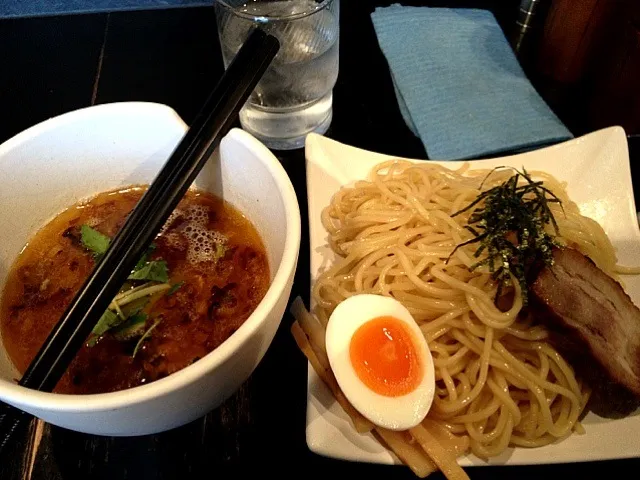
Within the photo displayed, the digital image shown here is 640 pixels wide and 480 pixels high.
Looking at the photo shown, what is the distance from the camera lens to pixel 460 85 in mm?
1688

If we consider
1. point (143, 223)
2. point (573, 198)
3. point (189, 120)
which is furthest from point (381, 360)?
point (189, 120)

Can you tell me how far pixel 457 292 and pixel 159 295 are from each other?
0.67m

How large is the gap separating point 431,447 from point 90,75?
4.99ft

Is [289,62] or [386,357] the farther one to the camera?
[289,62]

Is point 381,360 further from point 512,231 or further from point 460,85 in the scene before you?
point 460,85

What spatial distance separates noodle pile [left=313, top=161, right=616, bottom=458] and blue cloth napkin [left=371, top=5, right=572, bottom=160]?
128 millimetres

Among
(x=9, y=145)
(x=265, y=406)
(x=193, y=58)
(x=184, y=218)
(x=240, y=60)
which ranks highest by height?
(x=240, y=60)

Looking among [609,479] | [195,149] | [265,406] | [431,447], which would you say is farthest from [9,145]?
[609,479]

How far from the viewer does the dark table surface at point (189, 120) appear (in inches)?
36.8

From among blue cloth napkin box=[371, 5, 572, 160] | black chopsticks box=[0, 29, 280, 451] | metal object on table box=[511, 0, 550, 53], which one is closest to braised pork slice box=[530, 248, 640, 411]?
blue cloth napkin box=[371, 5, 572, 160]

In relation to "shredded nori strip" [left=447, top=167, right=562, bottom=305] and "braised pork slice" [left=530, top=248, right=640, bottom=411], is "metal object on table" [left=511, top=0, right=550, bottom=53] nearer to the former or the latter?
"shredded nori strip" [left=447, top=167, right=562, bottom=305]

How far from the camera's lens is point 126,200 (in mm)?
1087

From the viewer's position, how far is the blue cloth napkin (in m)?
1.54

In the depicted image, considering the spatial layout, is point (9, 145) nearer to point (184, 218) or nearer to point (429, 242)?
point (184, 218)
